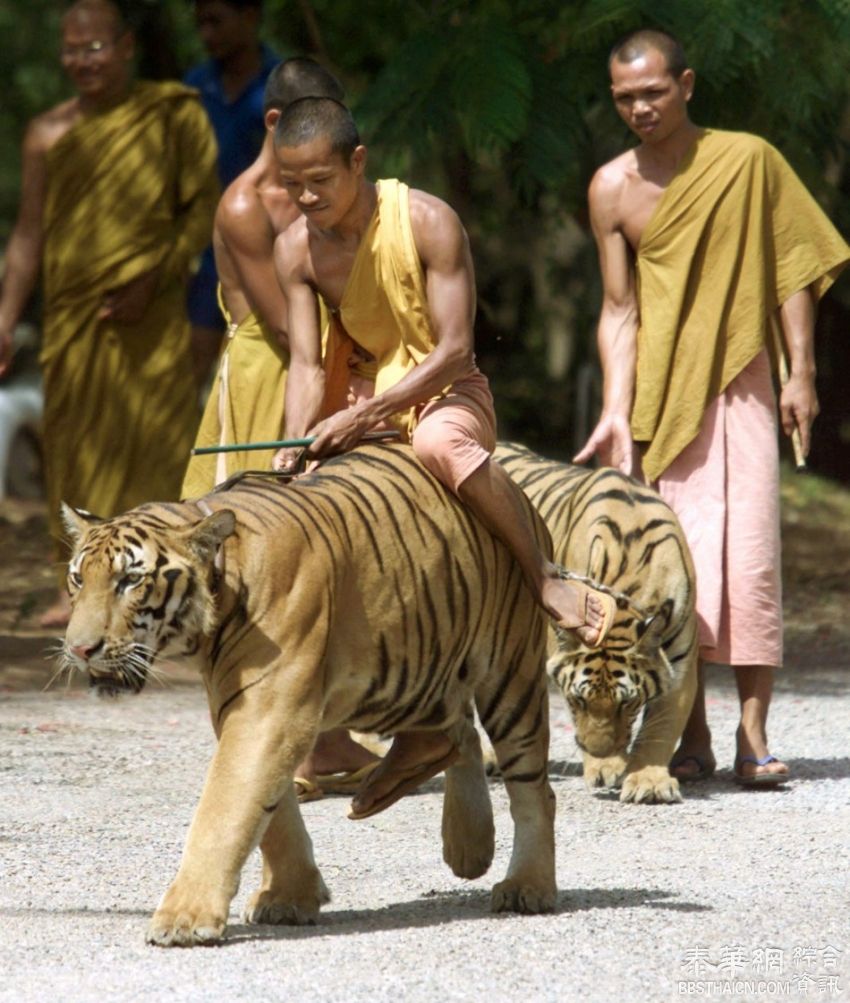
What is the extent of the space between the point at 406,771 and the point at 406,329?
108cm

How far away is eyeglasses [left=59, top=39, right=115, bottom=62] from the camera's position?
842cm

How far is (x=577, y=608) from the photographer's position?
490 cm

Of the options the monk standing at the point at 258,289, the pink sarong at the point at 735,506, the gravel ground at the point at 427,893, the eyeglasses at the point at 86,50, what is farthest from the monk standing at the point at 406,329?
the eyeglasses at the point at 86,50

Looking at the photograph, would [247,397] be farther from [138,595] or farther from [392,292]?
[138,595]

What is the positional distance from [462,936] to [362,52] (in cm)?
771

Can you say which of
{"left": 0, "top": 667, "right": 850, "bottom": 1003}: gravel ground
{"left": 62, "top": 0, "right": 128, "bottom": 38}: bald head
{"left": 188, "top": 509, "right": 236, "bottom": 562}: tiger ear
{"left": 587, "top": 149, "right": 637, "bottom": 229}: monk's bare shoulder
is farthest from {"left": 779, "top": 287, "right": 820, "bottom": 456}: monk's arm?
{"left": 62, "top": 0, "right": 128, "bottom": 38}: bald head

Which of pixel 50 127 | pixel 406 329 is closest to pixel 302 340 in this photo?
pixel 406 329

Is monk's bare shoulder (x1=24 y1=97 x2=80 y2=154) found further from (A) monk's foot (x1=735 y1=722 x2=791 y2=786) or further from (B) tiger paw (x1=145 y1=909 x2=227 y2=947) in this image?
(B) tiger paw (x1=145 y1=909 x2=227 y2=947)

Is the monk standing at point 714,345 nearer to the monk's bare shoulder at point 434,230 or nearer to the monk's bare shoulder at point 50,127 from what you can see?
the monk's bare shoulder at point 434,230

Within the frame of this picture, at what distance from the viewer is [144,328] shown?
9.02 meters

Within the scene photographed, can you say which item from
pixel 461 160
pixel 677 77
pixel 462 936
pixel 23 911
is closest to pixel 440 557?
pixel 462 936

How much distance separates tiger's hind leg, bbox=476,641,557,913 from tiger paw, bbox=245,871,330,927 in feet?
1.37

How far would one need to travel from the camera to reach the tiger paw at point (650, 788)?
6152 mm

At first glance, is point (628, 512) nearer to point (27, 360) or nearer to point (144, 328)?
point (144, 328)
